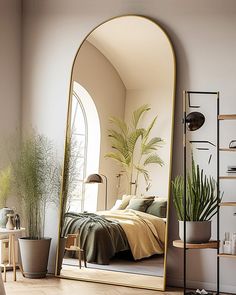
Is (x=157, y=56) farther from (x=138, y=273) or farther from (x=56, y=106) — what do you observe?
(x=138, y=273)

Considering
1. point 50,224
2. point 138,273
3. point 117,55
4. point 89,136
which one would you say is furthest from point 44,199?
point 117,55

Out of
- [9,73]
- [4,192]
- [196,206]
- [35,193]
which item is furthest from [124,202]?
[9,73]

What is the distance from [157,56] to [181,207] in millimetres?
1587

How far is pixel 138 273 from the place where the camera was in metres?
6.45

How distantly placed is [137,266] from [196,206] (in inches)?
39.9

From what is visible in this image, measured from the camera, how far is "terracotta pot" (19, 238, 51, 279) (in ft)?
22.1

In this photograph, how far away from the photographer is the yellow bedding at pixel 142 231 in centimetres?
629

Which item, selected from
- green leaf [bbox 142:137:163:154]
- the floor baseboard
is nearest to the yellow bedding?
the floor baseboard

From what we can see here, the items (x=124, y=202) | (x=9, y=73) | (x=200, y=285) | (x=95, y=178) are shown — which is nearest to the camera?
(x=200, y=285)

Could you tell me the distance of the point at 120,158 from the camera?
6.57 metres

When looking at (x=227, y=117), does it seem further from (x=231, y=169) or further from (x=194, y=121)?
(x=231, y=169)

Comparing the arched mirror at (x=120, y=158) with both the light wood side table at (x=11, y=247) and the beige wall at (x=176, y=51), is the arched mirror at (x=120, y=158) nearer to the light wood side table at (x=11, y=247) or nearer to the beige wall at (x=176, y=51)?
the beige wall at (x=176, y=51)

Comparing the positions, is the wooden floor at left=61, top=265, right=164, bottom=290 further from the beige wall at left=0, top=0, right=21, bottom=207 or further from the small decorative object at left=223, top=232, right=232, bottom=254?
the beige wall at left=0, top=0, right=21, bottom=207

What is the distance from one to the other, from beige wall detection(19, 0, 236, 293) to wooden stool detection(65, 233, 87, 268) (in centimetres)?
→ 29
